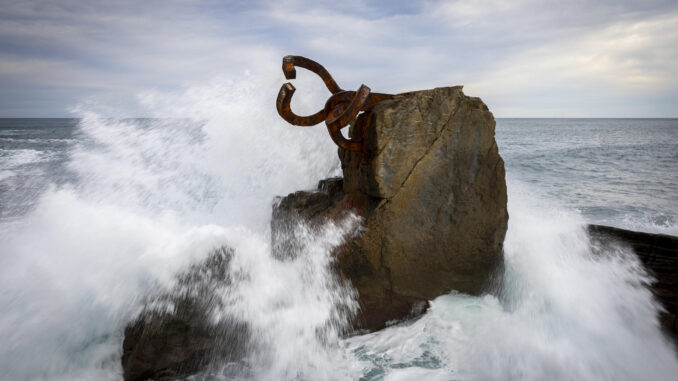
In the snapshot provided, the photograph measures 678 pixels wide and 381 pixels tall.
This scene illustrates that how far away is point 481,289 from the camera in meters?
2.33

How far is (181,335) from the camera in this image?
179 centimetres

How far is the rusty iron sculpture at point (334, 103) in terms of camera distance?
1.93m

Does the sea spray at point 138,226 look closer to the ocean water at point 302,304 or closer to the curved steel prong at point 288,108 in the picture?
the ocean water at point 302,304

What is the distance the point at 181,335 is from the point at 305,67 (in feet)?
5.35

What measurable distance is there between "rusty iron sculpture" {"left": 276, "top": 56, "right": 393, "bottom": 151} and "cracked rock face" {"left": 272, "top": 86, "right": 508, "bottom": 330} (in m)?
0.08

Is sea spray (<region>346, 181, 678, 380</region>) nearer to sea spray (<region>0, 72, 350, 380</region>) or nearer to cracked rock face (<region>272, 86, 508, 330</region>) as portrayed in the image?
cracked rock face (<region>272, 86, 508, 330</region>)

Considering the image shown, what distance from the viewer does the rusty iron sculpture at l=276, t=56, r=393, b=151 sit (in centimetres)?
193

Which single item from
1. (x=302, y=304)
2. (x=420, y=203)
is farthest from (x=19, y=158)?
(x=420, y=203)

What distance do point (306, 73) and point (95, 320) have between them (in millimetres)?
3094

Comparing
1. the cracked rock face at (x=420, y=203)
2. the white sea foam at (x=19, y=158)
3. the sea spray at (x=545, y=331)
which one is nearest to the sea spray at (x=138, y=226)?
the cracked rock face at (x=420, y=203)

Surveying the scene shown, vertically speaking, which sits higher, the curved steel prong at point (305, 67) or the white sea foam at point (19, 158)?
the curved steel prong at point (305, 67)

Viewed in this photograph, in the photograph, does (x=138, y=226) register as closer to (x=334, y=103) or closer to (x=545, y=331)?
(x=334, y=103)

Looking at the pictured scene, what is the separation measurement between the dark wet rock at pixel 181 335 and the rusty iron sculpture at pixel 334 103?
107cm

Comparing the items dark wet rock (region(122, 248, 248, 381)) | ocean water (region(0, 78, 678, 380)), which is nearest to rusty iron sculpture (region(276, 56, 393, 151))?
ocean water (region(0, 78, 678, 380))
